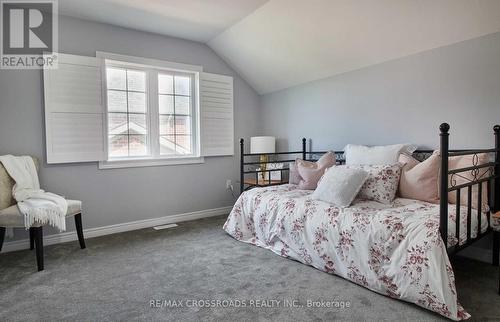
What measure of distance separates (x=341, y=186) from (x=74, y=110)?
8.79 feet

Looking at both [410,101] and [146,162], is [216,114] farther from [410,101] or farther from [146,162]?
[410,101]

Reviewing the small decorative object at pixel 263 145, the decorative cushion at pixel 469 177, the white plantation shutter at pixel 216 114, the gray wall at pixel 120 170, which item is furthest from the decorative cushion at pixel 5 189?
the decorative cushion at pixel 469 177

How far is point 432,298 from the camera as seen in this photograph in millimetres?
1598

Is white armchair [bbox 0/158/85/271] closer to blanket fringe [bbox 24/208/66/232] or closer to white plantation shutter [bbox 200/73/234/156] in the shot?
blanket fringe [bbox 24/208/66/232]

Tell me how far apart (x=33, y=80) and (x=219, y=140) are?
A: 6.92ft

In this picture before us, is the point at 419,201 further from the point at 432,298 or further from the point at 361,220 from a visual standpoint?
the point at 432,298

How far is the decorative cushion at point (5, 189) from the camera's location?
2.47 m

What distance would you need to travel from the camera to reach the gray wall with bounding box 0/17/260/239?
279 centimetres

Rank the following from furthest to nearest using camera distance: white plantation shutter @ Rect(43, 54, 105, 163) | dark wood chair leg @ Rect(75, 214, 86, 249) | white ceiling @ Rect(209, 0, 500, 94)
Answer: white plantation shutter @ Rect(43, 54, 105, 163) → dark wood chair leg @ Rect(75, 214, 86, 249) → white ceiling @ Rect(209, 0, 500, 94)

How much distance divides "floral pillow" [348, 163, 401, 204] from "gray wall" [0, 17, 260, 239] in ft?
7.09

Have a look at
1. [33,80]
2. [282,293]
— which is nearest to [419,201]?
[282,293]

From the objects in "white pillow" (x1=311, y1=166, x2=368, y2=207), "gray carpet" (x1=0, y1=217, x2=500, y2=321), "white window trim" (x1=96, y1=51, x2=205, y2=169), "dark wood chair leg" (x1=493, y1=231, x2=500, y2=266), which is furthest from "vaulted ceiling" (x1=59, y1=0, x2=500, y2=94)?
"gray carpet" (x1=0, y1=217, x2=500, y2=321)

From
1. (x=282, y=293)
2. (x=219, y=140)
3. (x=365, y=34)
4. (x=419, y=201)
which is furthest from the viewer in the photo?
(x=219, y=140)

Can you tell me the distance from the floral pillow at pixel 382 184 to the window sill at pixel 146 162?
2179 millimetres
